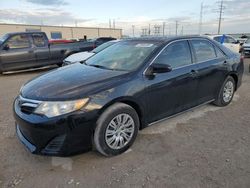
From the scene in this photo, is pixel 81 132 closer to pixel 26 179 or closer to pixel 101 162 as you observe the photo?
pixel 101 162

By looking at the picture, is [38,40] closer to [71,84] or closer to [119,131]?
[71,84]

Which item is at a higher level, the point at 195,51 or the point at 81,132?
the point at 195,51

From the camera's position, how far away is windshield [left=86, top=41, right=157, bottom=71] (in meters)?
3.47

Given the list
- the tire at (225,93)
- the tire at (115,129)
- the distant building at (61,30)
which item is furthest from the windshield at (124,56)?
the distant building at (61,30)

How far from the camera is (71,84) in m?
2.95

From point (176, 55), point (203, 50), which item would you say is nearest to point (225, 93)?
point (203, 50)

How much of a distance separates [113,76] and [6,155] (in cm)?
185

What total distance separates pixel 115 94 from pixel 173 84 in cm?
113

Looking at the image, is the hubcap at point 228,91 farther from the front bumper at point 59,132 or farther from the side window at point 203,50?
the front bumper at point 59,132

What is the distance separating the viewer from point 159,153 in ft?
10.3

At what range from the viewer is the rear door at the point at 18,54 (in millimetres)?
9266

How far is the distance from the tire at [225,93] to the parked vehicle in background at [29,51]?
7.47 metres

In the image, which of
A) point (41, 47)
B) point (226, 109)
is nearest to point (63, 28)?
point (41, 47)

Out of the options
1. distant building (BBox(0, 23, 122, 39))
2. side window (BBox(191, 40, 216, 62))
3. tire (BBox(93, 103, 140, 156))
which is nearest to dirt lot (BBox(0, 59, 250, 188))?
tire (BBox(93, 103, 140, 156))
